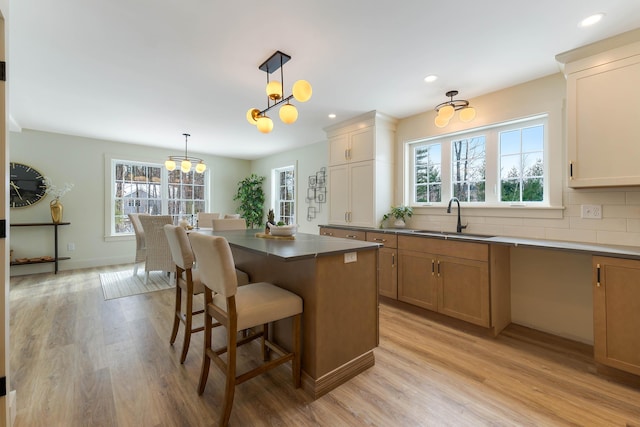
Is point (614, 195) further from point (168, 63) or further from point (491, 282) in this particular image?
point (168, 63)

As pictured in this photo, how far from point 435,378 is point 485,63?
2.62 meters

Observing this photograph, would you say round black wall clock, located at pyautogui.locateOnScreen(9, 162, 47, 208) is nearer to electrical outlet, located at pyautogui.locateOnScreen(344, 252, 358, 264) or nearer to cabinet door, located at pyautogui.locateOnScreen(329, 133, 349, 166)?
cabinet door, located at pyautogui.locateOnScreen(329, 133, 349, 166)

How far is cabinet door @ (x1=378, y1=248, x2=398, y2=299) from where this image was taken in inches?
126

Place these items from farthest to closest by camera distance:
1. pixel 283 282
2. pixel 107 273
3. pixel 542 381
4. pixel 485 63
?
pixel 107 273
pixel 485 63
pixel 283 282
pixel 542 381

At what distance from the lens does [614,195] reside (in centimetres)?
229

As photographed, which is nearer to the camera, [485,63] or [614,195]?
[614,195]

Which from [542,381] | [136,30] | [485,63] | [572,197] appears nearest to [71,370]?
[136,30]

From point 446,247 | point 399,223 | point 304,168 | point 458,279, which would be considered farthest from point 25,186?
point 458,279

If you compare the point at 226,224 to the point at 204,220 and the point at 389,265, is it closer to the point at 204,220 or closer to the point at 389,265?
the point at 389,265

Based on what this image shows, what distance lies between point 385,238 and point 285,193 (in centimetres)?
370

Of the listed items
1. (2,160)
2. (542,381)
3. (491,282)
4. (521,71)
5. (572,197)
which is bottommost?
(542,381)

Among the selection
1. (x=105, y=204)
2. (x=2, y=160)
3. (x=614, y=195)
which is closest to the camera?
(x=2, y=160)

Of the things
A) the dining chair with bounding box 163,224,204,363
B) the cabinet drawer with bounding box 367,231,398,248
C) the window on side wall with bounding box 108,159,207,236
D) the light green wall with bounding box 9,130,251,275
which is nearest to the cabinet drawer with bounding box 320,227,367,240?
the cabinet drawer with bounding box 367,231,398,248

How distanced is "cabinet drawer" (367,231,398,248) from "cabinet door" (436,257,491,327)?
1.77 ft
